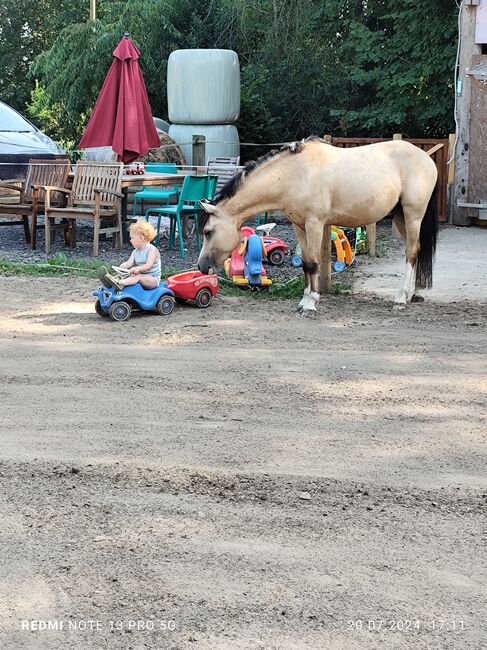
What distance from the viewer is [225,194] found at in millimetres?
8359

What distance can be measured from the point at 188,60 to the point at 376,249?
6.64 metres

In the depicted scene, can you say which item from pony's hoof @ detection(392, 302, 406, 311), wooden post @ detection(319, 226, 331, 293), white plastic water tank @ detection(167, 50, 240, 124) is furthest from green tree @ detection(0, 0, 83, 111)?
pony's hoof @ detection(392, 302, 406, 311)

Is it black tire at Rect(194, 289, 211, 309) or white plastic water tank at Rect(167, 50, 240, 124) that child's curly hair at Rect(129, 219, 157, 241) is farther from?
white plastic water tank at Rect(167, 50, 240, 124)

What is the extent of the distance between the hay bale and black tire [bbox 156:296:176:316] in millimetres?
8250

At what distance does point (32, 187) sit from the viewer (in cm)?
1199

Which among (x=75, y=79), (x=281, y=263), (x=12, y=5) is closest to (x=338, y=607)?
(x=281, y=263)

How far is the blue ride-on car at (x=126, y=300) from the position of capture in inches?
311

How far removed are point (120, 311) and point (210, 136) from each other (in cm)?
1000

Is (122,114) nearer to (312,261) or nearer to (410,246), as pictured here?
(312,261)

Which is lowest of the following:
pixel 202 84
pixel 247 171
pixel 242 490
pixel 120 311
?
pixel 242 490

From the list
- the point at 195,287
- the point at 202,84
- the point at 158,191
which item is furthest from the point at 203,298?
the point at 202,84

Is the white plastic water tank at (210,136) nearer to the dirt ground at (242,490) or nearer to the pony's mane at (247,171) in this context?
the pony's mane at (247,171)

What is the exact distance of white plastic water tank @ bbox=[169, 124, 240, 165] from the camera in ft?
57.0

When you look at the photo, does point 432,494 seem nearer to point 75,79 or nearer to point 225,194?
point 225,194
